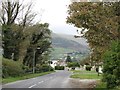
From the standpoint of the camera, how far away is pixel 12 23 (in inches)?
2160

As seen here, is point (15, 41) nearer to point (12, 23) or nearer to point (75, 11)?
point (12, 23)

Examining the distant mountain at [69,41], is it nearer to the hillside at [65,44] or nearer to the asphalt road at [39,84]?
the hillside at [65,44]

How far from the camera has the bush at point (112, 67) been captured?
68.2 ft

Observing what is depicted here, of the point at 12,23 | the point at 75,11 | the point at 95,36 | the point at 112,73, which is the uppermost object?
the point at 12,23

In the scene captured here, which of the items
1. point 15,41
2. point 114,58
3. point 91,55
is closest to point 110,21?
point 114,58

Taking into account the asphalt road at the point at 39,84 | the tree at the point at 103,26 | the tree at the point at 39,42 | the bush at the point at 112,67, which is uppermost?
the tree at the point at 39,42

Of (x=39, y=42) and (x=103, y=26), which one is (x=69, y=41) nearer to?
(x=39, y=42)

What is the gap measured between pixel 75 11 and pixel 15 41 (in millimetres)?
31072

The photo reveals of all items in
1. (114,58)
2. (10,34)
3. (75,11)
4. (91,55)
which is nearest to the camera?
(114,58)

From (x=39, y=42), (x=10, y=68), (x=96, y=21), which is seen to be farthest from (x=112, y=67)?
(x=39, y=42)

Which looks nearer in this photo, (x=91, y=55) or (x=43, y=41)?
(x=91, y=55)

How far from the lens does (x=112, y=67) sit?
2119 cm

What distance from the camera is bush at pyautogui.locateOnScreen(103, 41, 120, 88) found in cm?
2078

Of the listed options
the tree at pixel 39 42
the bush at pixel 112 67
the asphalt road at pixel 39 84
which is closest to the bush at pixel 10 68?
the asphalt road at pixel 39 84
